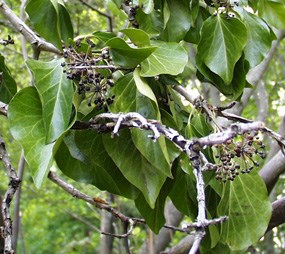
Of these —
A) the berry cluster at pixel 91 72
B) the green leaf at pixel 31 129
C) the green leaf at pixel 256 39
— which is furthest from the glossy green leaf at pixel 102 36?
the green leaf at pixel 256 39

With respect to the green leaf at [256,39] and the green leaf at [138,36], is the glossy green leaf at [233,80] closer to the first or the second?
the green leaf at [256,39]

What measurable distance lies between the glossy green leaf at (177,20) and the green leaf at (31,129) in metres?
0.27

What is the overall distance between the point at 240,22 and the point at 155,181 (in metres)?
0.32

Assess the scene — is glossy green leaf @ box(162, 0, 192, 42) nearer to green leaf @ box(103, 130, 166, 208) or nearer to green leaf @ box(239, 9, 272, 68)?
green leaf @ box(239, 9, 272, 68)

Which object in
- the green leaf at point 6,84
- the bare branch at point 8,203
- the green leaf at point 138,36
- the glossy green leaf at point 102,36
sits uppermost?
the green leaf at point 138,36

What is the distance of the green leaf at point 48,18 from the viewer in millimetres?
1013

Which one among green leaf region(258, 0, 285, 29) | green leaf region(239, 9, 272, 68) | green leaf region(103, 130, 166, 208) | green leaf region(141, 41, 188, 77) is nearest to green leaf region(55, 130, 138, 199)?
green leaf region(103, 130, 166, 208)

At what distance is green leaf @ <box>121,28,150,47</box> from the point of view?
2.96 ft

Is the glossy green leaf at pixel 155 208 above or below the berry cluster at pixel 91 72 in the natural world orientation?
below

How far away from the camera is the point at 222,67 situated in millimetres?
981

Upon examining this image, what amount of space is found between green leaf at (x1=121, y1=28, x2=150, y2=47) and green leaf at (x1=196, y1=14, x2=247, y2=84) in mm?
126

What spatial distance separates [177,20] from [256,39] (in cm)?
16

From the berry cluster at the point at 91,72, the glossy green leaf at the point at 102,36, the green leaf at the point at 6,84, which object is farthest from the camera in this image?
the green leaf at the point at 6,84

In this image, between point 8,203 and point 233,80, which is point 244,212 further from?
point 8,203
